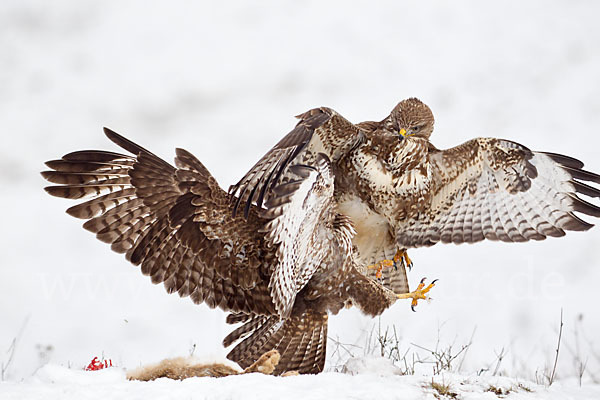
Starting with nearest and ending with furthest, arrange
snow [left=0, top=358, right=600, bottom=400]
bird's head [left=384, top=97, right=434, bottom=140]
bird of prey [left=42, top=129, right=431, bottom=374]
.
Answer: snow [left=0, top=358, right=600, bottom=400]
bird of prey [left=42, top=129, right=431, bottom=374]
bird's head [left=384, top=97, right=434, bottom=140]

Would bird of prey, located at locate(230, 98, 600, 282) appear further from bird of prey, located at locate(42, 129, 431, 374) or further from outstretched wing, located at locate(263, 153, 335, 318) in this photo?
bird of prey, located at locate(42, 129, 431, 374)

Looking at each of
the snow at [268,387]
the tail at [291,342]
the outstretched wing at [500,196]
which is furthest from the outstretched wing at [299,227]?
the outstretched wing at [500,196]

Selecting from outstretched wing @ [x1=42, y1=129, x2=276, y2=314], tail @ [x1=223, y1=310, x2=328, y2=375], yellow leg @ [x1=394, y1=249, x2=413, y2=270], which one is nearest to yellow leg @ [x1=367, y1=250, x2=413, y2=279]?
yellow leg @ [x1=394, y1=249, x2=413, y2=270]

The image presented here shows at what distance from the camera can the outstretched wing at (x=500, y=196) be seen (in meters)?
5.55

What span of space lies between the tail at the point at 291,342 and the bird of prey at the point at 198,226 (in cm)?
28

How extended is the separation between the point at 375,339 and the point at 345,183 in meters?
1.38

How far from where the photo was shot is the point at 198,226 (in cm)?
439

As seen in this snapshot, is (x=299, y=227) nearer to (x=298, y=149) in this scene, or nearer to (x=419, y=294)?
(x=298, y=149)

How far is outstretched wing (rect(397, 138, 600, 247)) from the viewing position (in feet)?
18.2

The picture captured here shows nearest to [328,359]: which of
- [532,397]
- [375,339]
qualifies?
[375,339]

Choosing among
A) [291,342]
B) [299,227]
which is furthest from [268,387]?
[291,342]

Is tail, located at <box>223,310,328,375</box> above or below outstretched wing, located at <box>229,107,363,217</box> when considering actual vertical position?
below

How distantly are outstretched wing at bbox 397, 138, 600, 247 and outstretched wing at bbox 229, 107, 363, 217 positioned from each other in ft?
2.99

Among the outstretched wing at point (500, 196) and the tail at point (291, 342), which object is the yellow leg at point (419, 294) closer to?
the outstretched wing at point (500, 196)
